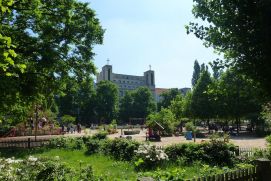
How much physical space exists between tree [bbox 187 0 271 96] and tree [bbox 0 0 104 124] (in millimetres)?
12703

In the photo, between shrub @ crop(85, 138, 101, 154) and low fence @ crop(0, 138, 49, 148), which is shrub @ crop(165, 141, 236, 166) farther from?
low fence @ crop(0, 138, 49, 148)

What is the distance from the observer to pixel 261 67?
354 inches

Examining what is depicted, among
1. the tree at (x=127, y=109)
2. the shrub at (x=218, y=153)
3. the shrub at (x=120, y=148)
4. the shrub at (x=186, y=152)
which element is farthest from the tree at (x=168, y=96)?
the shrub at (x=218, y=153)

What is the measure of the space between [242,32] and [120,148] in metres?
16.1

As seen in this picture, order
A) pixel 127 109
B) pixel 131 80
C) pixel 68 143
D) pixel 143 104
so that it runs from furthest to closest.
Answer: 1. pixel 131 80
2. pixel 127 109
3. pixel 143 104
4. pixel 68 143

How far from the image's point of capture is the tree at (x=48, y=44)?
21.3 metres

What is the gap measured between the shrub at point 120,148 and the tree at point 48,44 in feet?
16.7

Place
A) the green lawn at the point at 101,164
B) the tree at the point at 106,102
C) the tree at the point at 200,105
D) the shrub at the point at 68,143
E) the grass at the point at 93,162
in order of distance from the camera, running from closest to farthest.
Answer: the green lawn at the point at 101,164, the grass at the point at 93,162, the shrub at the point at 68,143, the tree at the point at 200,105, the tree at the point at 106,102

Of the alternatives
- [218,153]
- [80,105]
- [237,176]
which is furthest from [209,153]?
[80,105]

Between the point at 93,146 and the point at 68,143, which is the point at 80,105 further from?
the point at 93,146

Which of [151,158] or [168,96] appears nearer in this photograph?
[151,158]

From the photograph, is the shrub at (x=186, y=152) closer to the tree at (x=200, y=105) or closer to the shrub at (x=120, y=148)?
the shrub at (x=120, y=148)

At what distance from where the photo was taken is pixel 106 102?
10900 cm

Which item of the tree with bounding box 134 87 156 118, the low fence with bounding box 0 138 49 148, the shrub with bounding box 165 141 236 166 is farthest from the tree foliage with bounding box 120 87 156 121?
the shrub with bounding box 165 141 236 166
